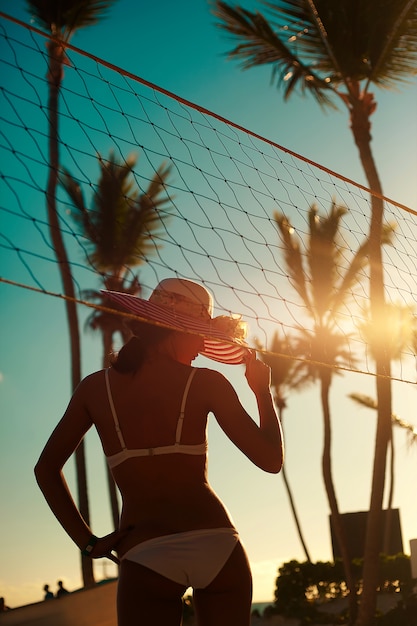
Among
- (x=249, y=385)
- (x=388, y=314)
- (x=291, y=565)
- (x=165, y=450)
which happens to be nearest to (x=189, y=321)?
(x=249, y=385)

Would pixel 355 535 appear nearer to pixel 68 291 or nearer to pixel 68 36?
pixel 68 291

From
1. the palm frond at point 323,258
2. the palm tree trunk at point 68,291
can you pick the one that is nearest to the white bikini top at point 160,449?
the palm tree trunk at point 68,291

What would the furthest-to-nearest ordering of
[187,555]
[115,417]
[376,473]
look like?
[376,473]
[115,417]
[187,555]

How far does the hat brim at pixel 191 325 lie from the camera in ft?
7.24

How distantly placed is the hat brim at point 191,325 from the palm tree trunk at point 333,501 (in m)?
16.2

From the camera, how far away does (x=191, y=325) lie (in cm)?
228

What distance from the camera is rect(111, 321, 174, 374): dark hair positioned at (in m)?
2.14

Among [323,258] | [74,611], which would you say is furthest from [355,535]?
[74,611]

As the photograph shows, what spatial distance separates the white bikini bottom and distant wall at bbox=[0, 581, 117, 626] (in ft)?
5.48

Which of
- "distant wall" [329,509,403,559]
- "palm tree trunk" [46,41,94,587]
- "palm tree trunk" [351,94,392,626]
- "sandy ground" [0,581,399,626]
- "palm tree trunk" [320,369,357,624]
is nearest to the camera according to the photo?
"sandy ground" [0,581,399,626]

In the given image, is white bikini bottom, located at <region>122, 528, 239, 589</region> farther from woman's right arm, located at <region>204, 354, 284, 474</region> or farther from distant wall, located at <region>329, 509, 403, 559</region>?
distant wall, located at <region>329, 509, 403, 559</region>

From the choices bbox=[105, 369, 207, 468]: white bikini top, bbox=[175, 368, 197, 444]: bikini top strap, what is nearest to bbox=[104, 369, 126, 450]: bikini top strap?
bbox=[105, 369, 207, 468]: white bikini top

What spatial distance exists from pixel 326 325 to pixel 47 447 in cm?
1875

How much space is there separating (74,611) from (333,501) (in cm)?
1730
